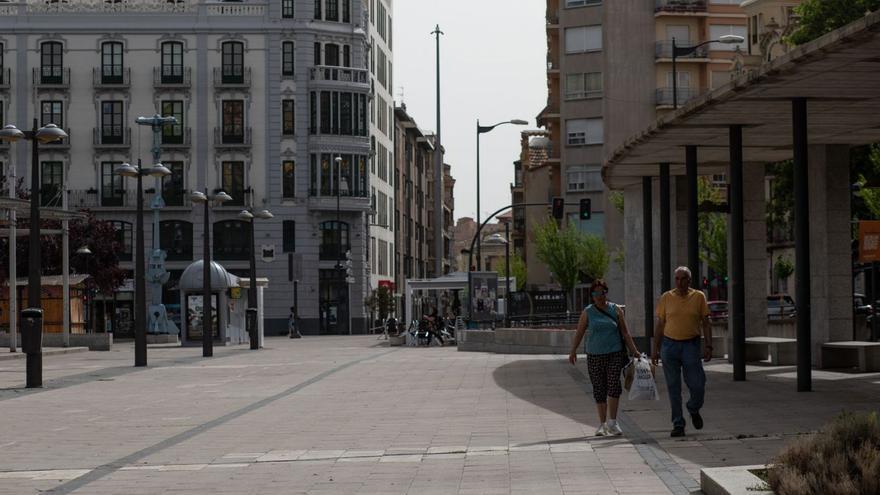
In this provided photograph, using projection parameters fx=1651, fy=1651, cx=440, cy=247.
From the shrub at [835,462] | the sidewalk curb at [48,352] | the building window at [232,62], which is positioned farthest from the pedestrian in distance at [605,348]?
the building window at [232,62]

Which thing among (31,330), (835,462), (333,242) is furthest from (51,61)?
(835,462)

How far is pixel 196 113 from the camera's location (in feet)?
281

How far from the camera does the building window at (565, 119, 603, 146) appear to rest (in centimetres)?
9012

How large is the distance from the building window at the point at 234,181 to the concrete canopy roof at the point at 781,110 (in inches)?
2144

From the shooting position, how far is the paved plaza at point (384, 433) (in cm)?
1300

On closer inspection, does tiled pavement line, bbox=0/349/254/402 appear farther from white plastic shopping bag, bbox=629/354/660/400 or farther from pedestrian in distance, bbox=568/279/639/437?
white plastic shopping bag, bbox=629/354/660/400

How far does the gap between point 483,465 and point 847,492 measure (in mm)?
5403

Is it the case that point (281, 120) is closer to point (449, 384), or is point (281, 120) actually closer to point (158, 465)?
point (449, 384)

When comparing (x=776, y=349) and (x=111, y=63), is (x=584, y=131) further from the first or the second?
(x=776, y=349)

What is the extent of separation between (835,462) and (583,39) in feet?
270

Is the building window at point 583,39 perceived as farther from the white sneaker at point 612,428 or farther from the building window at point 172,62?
the white sneaker at point 612,428

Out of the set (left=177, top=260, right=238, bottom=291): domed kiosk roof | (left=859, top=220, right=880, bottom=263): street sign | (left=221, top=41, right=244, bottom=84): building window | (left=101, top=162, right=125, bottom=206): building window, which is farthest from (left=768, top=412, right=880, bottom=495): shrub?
(left=101, top=162, right=125, bottom=206): building window

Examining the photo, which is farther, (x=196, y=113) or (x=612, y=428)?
(x=196, y=113)

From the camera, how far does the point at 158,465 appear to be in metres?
14.7
